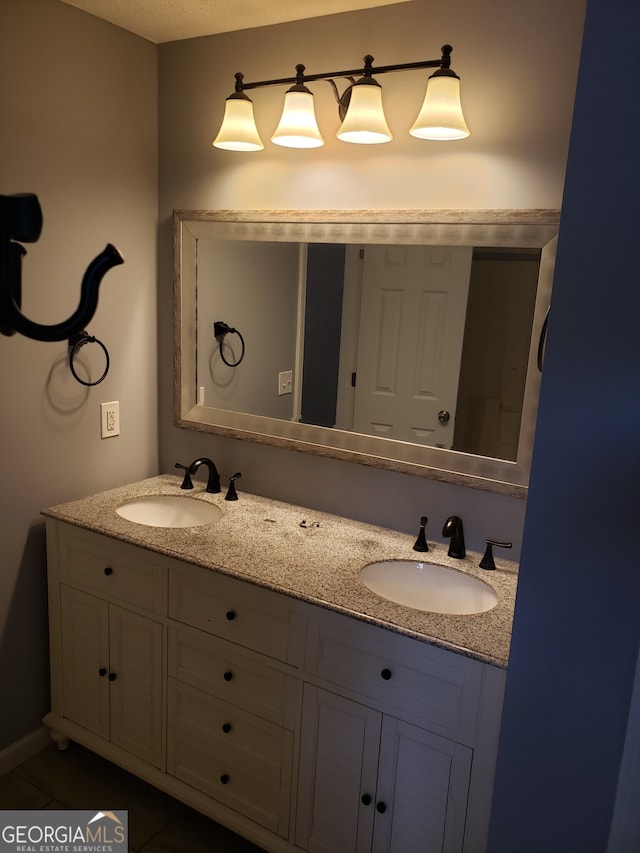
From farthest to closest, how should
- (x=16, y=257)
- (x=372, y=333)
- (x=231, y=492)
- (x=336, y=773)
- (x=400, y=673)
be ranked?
(x=231, y=492)
(x=372, y=333)
(x=336, y=773)
(x=400, y=673)
(x=16, y=257)

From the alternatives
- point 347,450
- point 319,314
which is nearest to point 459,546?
point 347,450

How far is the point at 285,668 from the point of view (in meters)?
1.72

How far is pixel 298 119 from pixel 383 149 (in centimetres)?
27

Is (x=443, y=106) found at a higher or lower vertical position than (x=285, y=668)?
higher

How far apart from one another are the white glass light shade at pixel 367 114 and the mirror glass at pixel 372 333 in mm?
222

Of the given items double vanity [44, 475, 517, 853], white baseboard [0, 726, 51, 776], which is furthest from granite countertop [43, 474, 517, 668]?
white baseboard [0, 726, 51, 776]

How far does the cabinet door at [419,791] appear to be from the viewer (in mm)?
1520

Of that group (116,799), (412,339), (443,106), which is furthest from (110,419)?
(443,106)

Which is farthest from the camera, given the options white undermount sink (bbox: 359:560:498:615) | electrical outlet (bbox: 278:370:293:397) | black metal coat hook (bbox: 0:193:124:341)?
electrical outlet (bbox: 278:370:293:397)

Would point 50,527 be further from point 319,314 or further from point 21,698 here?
point 319,314

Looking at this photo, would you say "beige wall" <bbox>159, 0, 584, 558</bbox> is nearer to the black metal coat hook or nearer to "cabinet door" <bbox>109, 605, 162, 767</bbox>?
"cabinet door" <bbox>109, 605, 162, 767</bbox>

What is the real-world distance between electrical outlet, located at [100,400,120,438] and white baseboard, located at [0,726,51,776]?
3.46 feet

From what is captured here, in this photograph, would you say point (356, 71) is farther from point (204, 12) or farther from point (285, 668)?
point (285, 668)

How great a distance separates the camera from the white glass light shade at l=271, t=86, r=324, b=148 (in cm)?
194
